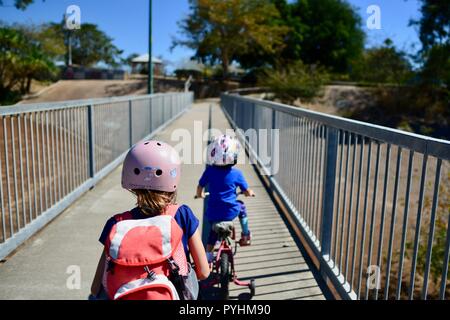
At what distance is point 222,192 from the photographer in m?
3.76

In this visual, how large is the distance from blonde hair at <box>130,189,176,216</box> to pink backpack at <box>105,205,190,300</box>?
108mm

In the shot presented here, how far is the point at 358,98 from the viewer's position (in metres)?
43.5

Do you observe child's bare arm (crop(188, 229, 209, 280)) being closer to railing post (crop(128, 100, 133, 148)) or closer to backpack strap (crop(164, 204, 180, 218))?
backpack strap (crop(164, 204, 180, 218))

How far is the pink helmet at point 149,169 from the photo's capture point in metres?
2.12

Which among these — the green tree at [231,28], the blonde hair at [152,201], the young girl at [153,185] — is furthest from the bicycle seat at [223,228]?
the green tree at [231,28]

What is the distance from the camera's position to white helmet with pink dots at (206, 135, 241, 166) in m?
3.68

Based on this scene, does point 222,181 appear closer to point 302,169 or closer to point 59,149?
point 302,169

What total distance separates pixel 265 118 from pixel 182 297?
6357mm

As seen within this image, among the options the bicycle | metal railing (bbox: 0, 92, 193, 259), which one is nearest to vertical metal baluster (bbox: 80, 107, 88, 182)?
metal railing (bbox: 0, 92, 193, 259)

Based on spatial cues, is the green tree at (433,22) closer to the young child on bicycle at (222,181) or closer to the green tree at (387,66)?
the green tree at (387,66)

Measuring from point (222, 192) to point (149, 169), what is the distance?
5.56 feet

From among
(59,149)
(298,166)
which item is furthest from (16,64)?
(298,166)

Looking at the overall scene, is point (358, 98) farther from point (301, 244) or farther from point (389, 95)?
point (301, 244)
